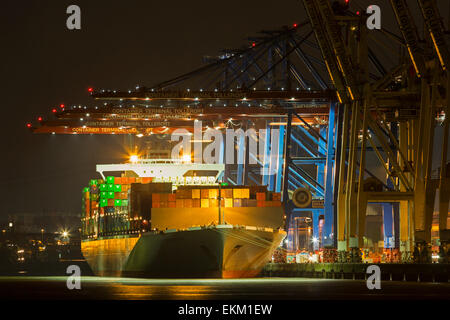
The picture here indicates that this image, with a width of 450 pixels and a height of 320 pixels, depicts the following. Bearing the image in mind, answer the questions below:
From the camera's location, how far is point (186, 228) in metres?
47.1

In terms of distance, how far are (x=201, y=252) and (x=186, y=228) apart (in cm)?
210

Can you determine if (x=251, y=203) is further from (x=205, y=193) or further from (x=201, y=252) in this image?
(x=201, y=252)

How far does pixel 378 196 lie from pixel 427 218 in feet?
9.68

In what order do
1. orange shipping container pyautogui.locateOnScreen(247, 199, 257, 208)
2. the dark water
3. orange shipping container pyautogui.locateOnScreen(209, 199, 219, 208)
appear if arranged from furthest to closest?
orange shipping container pyautogui.locateOnScreen(247, 199, 257, 208)
orange shipping container pyautogui.locateOnScreen(209, 199, 219, 208)
the dark water

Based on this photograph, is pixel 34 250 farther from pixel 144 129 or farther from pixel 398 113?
pixel 398 113

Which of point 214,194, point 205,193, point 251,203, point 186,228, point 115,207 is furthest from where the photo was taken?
point 115,207

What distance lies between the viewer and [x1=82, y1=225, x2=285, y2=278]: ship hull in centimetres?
4481

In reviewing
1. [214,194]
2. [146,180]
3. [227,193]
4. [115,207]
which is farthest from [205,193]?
[115,207]

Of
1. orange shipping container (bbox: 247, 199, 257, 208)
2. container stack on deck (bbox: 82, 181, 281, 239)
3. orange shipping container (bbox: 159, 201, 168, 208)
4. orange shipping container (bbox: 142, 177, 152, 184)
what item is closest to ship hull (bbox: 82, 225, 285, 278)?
container stack on deck (bbox: 82, 181, 281, 239)

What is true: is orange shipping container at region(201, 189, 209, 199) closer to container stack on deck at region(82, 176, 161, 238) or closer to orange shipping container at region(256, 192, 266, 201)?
container stack on deck at region(82, 176, 161, 238)

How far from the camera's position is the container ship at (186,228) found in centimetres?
4525

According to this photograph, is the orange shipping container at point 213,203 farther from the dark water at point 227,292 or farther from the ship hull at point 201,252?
the dark water at point 227,292
